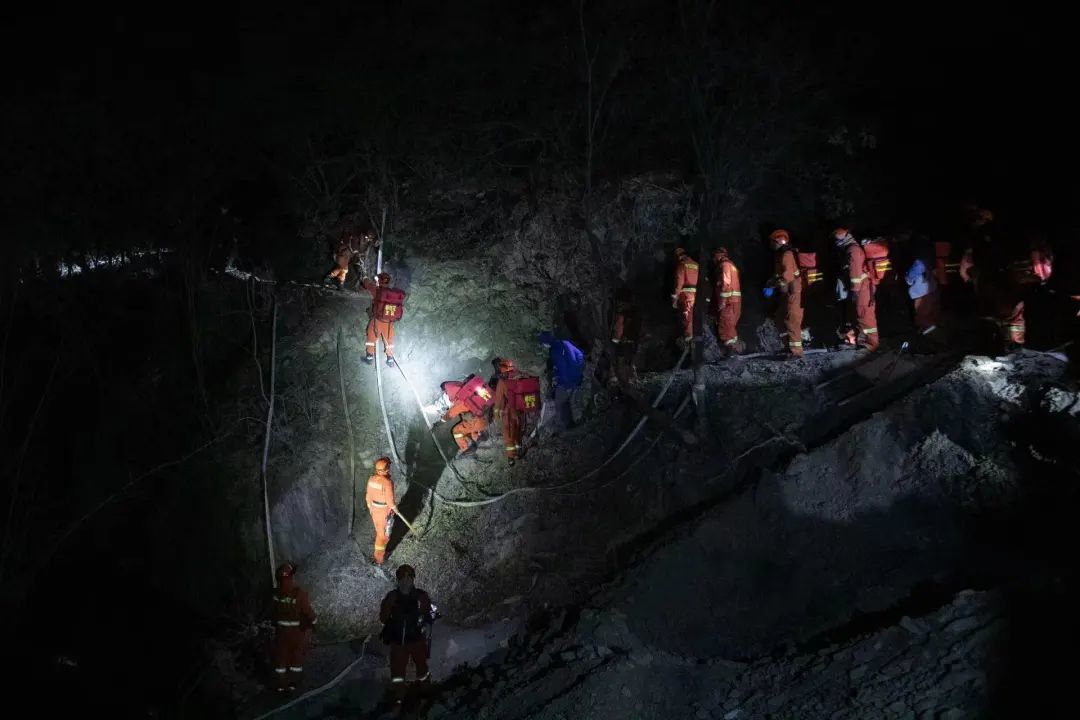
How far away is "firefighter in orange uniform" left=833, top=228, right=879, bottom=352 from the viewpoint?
1080 cm

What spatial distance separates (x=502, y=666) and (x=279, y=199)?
12.8 metres

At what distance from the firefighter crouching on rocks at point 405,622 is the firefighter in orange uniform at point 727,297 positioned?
6611 mm

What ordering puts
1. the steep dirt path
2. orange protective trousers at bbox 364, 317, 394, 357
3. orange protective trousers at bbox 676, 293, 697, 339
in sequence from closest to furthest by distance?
the steep dirt path → orange protective trousers at bbox 676, 293, 697, 339 → orange protective trousers at bbox 364, 317, 394, 357

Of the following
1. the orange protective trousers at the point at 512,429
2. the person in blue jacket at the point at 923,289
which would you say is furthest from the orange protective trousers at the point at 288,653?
the person in blue jacket at the point at 923,289

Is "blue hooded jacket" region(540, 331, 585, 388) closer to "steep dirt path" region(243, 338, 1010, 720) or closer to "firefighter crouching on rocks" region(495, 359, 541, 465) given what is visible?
"firefighter crouching on rocks" region(495, 359, 541, 465)

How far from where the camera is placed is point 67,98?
16.5 m

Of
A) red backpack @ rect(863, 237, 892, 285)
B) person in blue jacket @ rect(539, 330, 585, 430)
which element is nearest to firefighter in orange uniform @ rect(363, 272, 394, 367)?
person in blue jacket @ rect(539, 330, 585, 430)

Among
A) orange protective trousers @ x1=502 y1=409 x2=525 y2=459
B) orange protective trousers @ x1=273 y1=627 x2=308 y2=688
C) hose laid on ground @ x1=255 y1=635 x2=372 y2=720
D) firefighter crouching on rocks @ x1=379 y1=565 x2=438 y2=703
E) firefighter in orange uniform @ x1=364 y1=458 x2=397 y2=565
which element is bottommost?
hose laid on ground @ x1=255 y1=635 x2=372 y2=720

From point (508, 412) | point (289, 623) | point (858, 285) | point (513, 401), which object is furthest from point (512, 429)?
point (858, 285)

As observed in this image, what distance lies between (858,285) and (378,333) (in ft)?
26.7

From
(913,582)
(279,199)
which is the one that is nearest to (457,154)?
(279,199)

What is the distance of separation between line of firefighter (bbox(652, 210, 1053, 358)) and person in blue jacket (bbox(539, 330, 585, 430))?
1.14 meters

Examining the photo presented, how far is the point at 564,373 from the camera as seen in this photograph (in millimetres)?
12289

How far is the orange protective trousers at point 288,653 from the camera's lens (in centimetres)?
944
